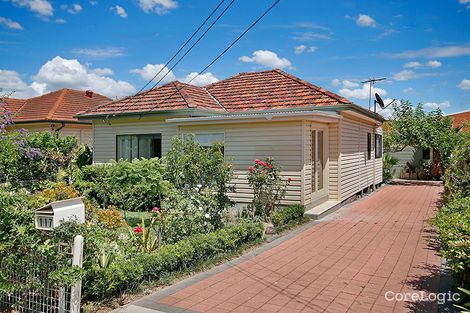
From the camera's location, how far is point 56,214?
4285 mm

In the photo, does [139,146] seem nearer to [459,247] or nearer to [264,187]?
[264,187]

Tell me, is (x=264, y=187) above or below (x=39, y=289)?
above

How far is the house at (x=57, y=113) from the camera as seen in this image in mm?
21156

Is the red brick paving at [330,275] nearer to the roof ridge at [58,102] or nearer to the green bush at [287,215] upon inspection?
the green bush at [287,215]

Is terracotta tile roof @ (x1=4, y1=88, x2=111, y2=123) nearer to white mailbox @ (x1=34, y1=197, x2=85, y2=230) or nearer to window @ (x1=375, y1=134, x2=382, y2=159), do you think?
window @ (x1=375, y1=134, x2=382, y2=159)

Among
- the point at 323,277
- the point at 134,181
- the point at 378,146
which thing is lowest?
the point at 323,277

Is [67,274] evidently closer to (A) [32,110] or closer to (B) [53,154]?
(B) [53,154]

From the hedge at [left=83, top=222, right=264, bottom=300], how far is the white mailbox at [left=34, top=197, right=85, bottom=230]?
0.72 m

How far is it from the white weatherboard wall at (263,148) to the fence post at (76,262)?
22.1ft

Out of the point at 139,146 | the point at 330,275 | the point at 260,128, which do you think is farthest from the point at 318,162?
the point at 330,275

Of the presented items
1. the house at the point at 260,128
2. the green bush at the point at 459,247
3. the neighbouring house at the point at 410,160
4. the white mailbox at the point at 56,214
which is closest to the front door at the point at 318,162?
the house at the point at 260,128

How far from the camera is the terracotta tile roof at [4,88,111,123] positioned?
21594mm

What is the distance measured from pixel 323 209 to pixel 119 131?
8161 millimetres

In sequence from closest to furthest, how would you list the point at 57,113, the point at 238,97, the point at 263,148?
the point at 263,148 → the point at 238,97 → the point at 57,113
